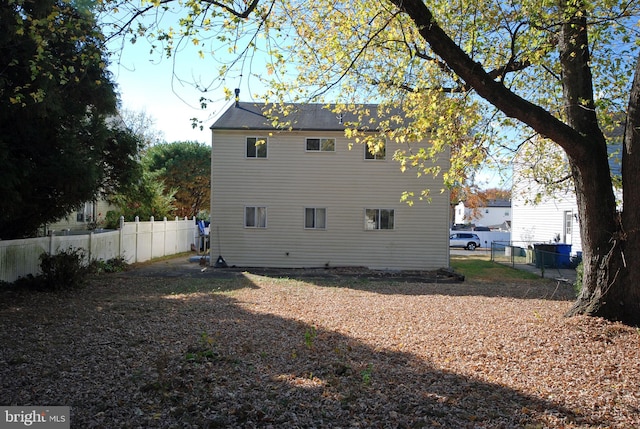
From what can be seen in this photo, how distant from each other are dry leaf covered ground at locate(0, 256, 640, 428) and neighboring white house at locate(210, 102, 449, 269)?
940 cm

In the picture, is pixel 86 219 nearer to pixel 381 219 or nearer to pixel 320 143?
pixel 320 143

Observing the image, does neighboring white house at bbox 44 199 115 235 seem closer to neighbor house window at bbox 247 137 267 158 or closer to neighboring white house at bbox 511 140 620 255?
neighbor house window at bbox 247 137 267 158

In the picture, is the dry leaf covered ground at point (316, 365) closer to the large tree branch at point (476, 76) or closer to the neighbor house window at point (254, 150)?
the large tree branch at point (476, 76)

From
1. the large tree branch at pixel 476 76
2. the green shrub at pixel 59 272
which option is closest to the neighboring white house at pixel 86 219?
the green shrub at pixel 59 272

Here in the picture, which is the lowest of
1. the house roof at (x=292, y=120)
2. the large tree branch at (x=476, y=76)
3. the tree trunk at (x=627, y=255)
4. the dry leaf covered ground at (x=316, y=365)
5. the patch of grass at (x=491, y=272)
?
the patch of grass at (x=491, y=272)

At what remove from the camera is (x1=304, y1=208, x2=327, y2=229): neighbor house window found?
19.6m

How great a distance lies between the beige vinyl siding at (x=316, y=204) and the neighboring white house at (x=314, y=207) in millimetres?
40

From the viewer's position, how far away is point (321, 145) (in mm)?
19406

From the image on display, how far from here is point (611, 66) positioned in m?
9.41

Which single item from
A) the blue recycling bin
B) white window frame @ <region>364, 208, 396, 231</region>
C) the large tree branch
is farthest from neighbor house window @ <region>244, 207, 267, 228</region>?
the large tree branch

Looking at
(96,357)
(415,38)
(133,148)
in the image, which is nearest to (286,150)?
(133,148)

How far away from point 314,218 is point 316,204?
57 centimetres

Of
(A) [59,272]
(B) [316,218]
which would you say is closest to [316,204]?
(B) [316,218]

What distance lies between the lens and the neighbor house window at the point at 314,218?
19.6 metres
